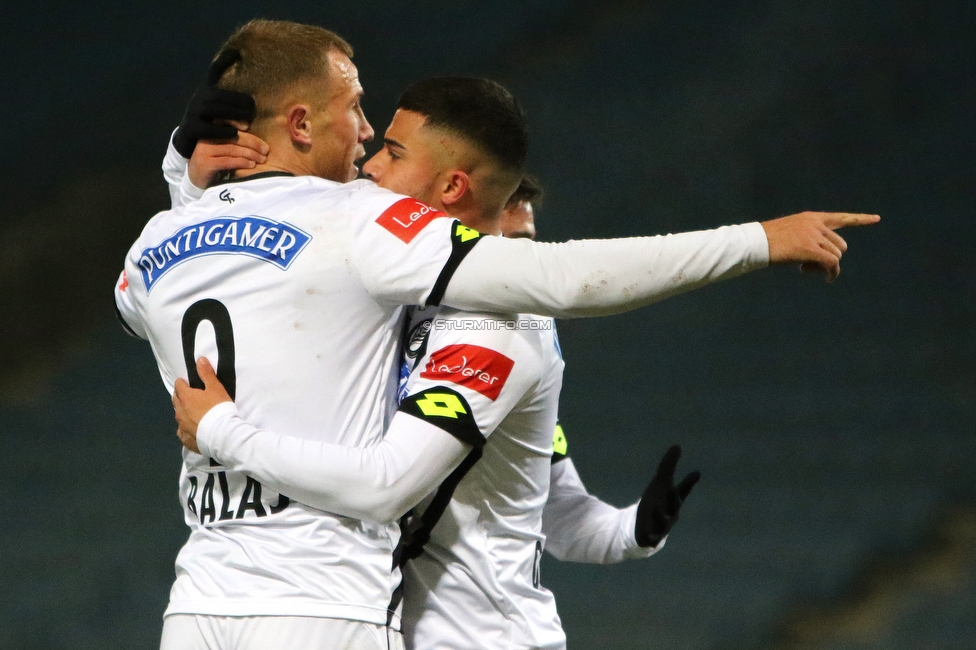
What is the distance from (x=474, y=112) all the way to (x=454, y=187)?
0.51 feet

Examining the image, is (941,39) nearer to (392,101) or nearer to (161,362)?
(392,101)

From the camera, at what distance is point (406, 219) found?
5.21 ft

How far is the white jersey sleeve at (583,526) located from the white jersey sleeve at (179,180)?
3.40 feet

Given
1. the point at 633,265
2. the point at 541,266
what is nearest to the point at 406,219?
the point at 541,266

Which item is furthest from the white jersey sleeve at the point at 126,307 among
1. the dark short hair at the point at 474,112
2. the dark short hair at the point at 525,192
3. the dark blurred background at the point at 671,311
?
the dark blurred background at the point at 671,311

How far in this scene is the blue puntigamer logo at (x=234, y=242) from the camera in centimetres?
161

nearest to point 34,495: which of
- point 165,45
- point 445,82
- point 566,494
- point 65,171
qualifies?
point 65,171

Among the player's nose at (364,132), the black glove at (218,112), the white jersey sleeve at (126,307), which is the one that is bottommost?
the white jersey sleeve at (126,307)

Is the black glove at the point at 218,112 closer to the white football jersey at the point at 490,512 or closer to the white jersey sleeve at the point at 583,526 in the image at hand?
the white football jersey at the point at 490,512

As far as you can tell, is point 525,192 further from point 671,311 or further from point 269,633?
point 671,311

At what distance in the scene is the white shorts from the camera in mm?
1515

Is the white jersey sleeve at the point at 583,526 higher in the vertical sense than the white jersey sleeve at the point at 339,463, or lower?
lower

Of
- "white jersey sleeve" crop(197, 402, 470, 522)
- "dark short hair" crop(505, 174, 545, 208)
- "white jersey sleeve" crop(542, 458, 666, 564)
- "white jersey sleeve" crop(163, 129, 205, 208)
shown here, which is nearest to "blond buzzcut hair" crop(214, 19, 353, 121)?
"white jersey sleeve" crop(163, 129, 205, 208)

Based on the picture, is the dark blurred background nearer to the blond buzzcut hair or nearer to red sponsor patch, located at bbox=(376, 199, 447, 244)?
the blond buzzcut hair
